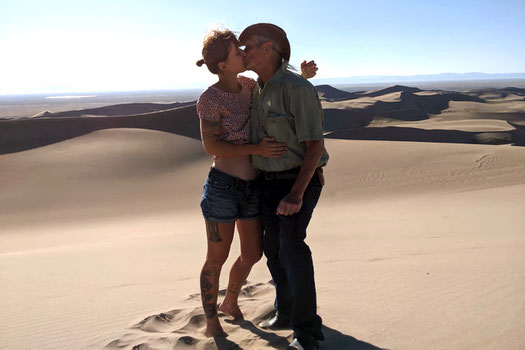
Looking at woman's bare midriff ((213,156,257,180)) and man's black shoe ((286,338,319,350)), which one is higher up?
woman's bare midriff ((213,156,257,180))

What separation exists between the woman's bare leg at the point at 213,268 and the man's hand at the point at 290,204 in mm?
467

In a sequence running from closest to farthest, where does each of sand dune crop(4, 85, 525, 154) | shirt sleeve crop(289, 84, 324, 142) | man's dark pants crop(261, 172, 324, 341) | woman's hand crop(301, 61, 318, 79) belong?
1. shirt sleeve crop(289, 84, 324, 142)
2. man's dark pants crop(261, 172, 324, 341)
3. woman's hand crop(301, 61, 318, 79)
4. sand dune crop(4, 85, 525, 154)

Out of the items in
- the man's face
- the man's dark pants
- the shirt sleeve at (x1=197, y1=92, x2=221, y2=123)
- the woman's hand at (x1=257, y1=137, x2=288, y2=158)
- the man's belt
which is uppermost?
the man's face

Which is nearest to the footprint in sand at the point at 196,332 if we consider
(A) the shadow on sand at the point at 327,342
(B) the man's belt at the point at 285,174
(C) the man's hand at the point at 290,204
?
(A) the shadow on sand at the point at 327,342

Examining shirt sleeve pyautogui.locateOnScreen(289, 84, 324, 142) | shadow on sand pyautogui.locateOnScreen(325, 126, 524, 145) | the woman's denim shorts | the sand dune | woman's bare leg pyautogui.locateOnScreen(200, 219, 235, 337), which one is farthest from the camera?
shadow on sand pyautogui.locateOnScreen(325, 126, 524, 145)

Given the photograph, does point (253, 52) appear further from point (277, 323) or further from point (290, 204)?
point (277, 323)

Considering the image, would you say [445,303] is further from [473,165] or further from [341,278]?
[473,165]

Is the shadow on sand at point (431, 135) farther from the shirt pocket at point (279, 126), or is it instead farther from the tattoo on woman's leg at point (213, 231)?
the shirt pocket at point (279, 126)

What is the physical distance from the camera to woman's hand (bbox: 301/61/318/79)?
3.16 metres

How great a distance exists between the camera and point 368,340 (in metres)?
2.73

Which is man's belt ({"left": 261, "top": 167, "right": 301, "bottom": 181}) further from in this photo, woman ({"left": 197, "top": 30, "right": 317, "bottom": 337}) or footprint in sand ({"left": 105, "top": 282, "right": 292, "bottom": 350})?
footprint in sand ({"left": 105, "top": 282, "right": 292, "bottom": 350})

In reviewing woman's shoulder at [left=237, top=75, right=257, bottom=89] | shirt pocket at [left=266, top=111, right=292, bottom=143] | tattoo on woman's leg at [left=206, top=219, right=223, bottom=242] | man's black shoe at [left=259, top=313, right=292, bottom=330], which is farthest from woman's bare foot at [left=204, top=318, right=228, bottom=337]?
woman's shoulder at [left=237, top=75, right=257, bottom=89]

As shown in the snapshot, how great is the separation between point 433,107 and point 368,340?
45.6 metres

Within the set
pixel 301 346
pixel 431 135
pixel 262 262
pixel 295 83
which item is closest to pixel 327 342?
pixel 301 346
